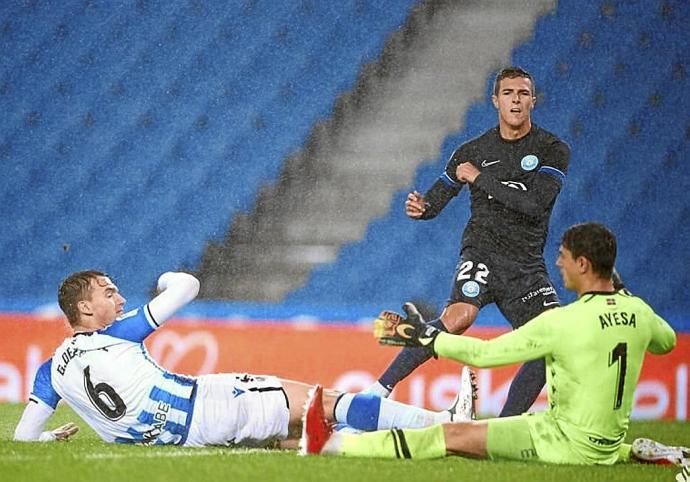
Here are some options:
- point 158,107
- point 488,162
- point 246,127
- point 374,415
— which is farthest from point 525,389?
point 158,107

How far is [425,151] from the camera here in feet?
27.6

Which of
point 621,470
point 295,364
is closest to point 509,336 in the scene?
point 621,470

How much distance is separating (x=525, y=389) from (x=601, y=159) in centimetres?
333

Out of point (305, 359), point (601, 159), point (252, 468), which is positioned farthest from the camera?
point (601, 159)

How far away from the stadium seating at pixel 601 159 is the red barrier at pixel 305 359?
760mm

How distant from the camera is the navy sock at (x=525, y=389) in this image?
16.8ft

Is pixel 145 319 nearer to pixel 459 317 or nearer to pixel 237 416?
pixel 237 416

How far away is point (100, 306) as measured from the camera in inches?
192

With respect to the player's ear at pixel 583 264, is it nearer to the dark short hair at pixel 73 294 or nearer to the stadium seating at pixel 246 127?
the dark short hair at pixel 73 294

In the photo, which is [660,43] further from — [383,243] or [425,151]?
[383,243]

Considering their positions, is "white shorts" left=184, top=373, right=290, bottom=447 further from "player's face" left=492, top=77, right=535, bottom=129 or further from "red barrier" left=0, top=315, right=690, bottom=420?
"red barrier" left=0, top=315, right=690, bottom=420

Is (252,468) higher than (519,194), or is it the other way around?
(519,194)

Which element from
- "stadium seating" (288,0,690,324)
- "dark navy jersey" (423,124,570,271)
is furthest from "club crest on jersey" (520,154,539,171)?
"stadium seating" (288,0,690,324)

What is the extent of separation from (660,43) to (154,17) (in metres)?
3.24
